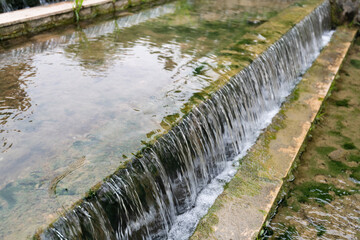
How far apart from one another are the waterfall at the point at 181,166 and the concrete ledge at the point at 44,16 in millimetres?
3402

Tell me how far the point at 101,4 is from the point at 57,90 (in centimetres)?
340

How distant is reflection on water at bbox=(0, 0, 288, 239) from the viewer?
7.93ft

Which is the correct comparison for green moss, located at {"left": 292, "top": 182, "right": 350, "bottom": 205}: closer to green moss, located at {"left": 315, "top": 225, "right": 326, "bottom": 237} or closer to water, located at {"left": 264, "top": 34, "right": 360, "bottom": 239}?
water, located at {"left": 264, "top": 34, "right": 360, "bottom": 239}

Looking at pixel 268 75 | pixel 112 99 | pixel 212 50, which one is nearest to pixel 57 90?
pixel 112 99

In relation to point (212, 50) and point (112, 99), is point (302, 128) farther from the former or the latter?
point (112, 99)

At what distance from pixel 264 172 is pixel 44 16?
4.31m

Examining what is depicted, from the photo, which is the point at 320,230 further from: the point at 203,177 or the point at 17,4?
the point at 17,4

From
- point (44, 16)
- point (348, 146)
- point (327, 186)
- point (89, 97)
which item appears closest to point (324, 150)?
point (348, 146)

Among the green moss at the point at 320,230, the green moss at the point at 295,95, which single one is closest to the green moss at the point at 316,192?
the green moss at the point at 320,230

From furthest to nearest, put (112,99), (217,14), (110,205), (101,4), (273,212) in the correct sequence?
1. (217,14)
2. (101,4)
3. (112,99)
4. (273,212)
5. (110,205)

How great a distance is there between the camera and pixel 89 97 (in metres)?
3.79

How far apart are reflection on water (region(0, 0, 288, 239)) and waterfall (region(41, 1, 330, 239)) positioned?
0.11 metres

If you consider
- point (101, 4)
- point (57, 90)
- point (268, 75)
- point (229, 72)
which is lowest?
point (268, 75)

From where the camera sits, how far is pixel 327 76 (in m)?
5.84
